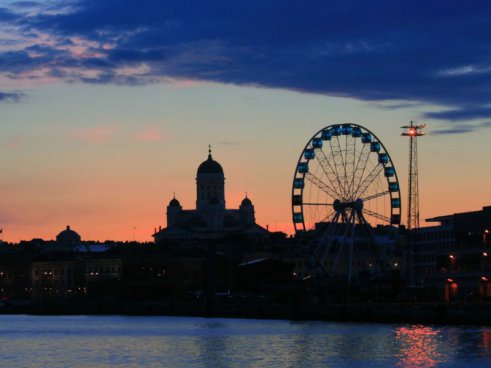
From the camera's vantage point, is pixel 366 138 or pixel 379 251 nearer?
pixel 366 138

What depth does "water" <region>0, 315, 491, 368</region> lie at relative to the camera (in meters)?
109

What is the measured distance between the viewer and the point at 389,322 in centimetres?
15225

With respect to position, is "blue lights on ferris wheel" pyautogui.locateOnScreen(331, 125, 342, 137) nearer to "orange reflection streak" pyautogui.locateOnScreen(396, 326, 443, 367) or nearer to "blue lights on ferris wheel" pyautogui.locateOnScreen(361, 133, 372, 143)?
"blue lights on ferris wheel" pyautogui.locateOnScreen(361, 133, 372, 143)

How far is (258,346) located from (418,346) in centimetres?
1467

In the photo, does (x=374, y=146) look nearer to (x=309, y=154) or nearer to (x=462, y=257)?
(x=309, y=154)

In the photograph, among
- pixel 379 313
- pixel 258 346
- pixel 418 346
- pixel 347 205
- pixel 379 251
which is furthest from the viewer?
pixel 379 251

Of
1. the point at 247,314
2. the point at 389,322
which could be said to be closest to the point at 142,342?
the point at 389,322

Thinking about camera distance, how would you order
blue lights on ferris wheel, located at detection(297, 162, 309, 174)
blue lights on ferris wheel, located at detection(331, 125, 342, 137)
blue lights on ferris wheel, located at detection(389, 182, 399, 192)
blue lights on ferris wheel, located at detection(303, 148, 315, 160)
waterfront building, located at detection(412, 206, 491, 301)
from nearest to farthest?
waterfront building, located at detection(412, 206, 491, 301)
blue lights on ferris wheel, located at detection(389, 182, 399, 192)
blue lights on ferris wheel, located at detection(331, 125, 342, 137)
blue lights on ferris wheel, located at detection(303, 148, 315, 160)
blue lights on ferris wheel, located at detection(297, 162, 309, 174)

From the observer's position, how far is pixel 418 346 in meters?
118

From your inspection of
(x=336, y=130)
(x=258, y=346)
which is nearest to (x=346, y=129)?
(x=336, y=130)

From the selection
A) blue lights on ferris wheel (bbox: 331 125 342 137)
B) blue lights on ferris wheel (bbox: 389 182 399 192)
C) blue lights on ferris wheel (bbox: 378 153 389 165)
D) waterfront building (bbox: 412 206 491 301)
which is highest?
blue lights on ferris wheel (bbox: 331 125 342 137)

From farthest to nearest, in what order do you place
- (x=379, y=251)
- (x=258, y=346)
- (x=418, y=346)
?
(x=379, y=251) → (x=258, y=346) → (x=418, y=346)

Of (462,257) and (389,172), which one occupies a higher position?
(389,172)

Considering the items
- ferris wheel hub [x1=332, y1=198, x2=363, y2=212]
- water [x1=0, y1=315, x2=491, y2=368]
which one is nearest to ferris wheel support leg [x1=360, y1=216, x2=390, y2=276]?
ferris wheel hub [x1=332, y1=198, x2=363, y2=212]
